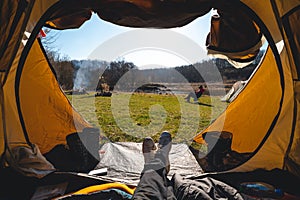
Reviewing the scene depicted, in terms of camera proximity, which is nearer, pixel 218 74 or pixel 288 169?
pixel 288 169

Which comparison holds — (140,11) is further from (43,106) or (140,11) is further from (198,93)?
(198,93)

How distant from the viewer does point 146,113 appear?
4434 millimetres

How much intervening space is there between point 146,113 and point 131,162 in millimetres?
2559

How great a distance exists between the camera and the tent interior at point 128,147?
138cm

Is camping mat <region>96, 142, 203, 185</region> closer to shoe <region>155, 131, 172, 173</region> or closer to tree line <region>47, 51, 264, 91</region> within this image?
shoe <region>155, 131, 172, 173</region>

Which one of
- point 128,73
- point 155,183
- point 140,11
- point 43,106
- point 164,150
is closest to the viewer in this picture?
point 155,183

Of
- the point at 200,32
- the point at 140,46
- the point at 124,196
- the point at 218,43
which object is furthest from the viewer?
the point at 140,46

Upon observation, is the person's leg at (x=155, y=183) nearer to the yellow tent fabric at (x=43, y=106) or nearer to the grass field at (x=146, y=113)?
the yellow tent fabric at (x=43, y=106)

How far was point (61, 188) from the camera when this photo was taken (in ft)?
4.55

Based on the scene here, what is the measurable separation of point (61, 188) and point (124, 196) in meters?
0.35

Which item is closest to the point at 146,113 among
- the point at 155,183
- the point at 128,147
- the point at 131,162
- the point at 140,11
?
the point at 128,147

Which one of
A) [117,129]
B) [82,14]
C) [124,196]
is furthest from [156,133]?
[124,196]

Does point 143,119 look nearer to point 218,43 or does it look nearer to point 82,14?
point 218,43

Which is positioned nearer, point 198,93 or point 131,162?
point 131,162
